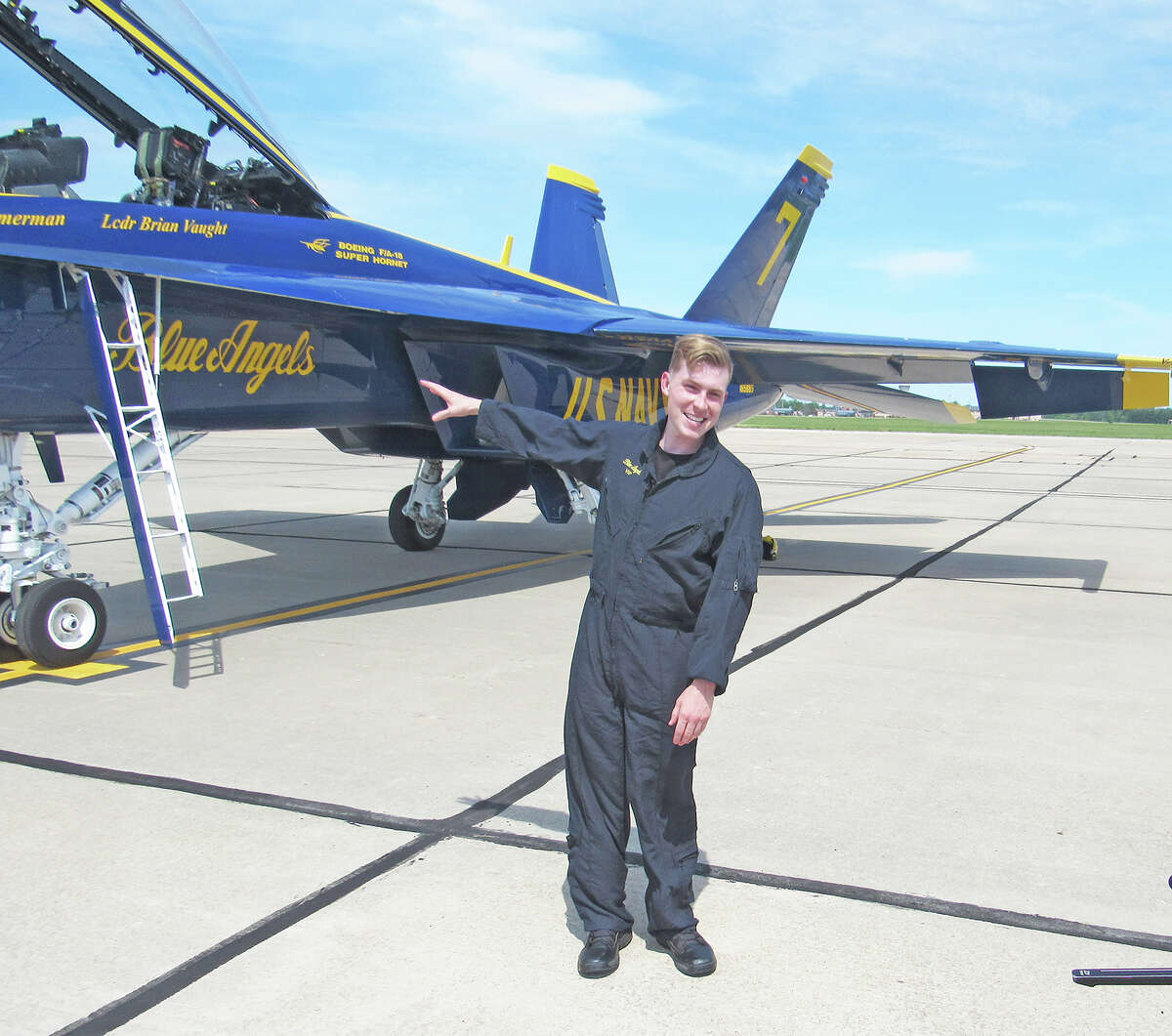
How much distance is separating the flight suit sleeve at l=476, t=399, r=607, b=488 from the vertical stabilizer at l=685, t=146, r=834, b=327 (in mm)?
9432

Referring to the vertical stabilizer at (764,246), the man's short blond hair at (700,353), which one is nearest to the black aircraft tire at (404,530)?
the vertical stabilizer at (764,246)

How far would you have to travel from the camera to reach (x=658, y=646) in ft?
9.08

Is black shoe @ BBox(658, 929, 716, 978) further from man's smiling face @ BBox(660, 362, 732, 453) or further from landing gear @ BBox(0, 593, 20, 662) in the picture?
A: landing gear @ BBox(0, 593, 20, 662)

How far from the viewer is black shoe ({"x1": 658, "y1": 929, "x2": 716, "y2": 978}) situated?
8.87ft

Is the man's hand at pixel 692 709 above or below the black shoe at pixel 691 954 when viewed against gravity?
above

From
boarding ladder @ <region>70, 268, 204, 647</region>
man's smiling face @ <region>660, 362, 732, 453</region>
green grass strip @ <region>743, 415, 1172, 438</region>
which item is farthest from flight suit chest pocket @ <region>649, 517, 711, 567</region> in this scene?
green grass strip @ <region>743, 415, 1172, 438</region>

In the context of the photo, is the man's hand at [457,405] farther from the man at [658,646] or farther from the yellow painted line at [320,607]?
the yellow painted line at [320,607]

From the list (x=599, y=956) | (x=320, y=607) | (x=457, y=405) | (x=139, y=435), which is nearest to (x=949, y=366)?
(x=320, y=607)

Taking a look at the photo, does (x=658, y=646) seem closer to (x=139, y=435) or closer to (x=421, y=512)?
(x=139, y=435)

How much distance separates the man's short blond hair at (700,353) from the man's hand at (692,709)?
2.65ft

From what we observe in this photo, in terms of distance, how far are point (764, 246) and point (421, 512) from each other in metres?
5.48

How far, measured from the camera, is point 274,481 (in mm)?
17438

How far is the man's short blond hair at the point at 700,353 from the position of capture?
9.10ft

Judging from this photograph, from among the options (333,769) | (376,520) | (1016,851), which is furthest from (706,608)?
(376,520)
